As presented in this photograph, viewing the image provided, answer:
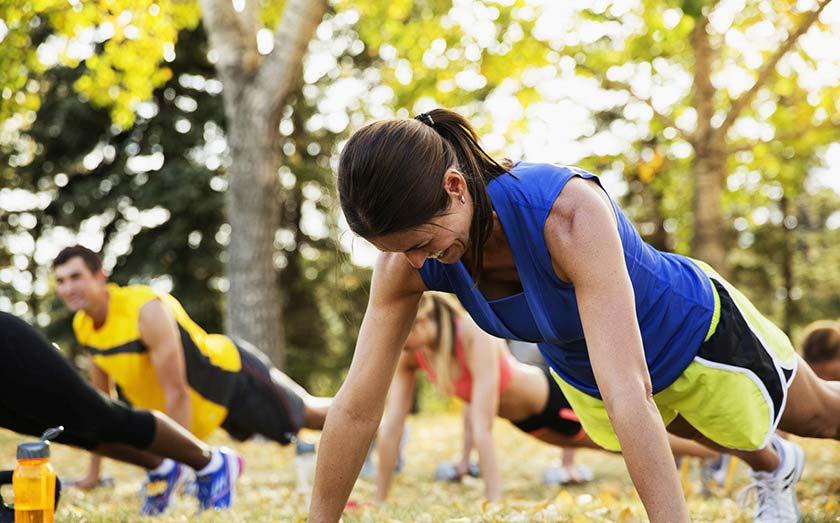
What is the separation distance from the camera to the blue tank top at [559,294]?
7.82 ft

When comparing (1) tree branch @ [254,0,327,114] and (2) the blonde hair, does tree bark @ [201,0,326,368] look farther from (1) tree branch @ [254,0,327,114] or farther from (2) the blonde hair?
(2) the blonde hair

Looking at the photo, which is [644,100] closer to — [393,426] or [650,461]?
[393,426]

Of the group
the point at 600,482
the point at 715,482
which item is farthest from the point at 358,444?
the point at 600,482

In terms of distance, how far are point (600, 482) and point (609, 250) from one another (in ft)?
17.5

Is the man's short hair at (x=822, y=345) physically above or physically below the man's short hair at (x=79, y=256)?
below

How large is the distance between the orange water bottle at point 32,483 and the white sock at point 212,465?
178 centimetres

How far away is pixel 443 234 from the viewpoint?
2.30 metres

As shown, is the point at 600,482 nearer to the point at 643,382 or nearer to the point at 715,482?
the point at 715,482

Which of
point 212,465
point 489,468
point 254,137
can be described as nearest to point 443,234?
point 212,465

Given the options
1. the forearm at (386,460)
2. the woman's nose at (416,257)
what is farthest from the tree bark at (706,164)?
the woman's nose at (416,257)

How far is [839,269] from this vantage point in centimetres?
1842

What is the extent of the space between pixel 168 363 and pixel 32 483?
290cm

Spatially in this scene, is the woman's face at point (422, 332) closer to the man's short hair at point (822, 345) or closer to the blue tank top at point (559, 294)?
the man's short hair at point (822, 345)

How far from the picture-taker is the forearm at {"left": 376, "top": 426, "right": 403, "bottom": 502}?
5516 millimetres
